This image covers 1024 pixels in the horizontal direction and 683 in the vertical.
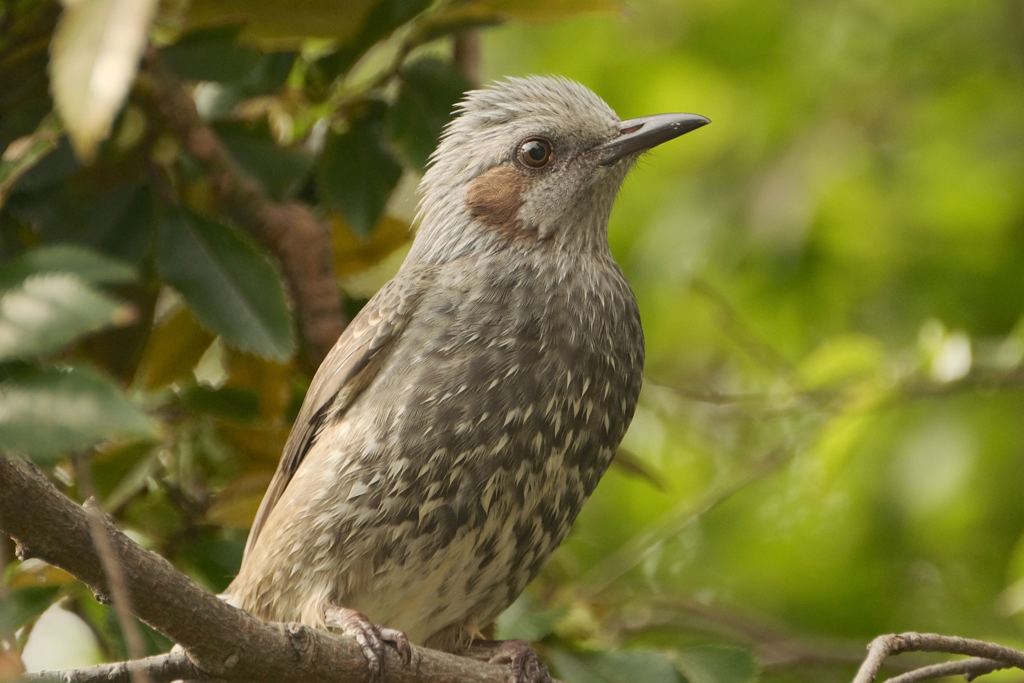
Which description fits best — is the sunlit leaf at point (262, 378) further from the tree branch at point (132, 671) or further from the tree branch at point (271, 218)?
the tree branch at point (132, 671)

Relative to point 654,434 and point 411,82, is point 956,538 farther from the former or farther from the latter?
point 411,82

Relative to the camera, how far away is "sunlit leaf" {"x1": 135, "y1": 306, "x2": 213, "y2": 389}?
12.1ft

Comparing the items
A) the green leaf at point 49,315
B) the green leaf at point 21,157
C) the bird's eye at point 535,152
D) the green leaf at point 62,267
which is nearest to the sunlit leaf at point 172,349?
the green leaf at point 21,157

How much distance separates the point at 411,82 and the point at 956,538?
314 centimetres

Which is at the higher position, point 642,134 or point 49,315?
point 642,134

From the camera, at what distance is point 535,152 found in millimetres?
3904

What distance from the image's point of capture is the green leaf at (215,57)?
336 cm

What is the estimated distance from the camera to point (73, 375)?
5.96 ft

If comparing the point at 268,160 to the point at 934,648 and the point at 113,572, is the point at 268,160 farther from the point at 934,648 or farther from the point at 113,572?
the point at 934,648

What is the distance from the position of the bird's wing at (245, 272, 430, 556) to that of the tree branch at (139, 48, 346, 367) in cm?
17

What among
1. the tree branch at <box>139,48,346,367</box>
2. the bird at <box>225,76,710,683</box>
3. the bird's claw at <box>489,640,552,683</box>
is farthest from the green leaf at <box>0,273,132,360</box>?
the bird's claw at <box>489,640,552,683</box>

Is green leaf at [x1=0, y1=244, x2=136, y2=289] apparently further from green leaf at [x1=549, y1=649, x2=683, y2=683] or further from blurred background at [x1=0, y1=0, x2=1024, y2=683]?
green leaf at [x1=549, y1=649, x2=683, y2=683]

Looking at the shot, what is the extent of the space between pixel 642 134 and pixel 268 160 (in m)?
1.01

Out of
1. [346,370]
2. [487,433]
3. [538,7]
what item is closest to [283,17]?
[538,7]
